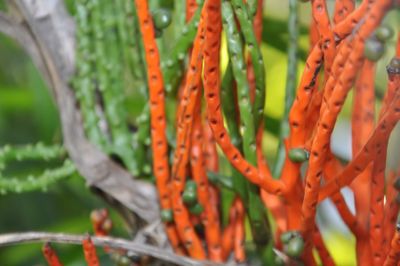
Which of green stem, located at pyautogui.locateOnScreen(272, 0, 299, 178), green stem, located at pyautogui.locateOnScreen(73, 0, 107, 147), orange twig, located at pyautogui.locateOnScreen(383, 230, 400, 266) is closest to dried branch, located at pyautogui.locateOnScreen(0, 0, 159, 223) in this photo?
green stem, located at pyautogui.locateOnScreen(73, 0, 107, 147)

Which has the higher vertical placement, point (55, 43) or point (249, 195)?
point (55, 43)

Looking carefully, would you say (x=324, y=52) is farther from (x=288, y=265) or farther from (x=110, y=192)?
(x=110, y=192)

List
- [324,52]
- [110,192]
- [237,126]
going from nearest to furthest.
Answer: [324,52] < [237,126] < [110,192]

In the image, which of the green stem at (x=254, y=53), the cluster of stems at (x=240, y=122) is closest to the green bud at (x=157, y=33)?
the cluster of stems at (x=240, y=122)

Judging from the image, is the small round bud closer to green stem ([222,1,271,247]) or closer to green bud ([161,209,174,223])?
green stem ([222,1,271,247])

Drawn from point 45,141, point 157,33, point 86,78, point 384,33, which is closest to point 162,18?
point 157,33

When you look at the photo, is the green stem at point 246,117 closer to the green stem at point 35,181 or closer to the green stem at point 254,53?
the green stem at point 254,53

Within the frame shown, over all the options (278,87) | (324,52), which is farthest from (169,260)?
(278,87)

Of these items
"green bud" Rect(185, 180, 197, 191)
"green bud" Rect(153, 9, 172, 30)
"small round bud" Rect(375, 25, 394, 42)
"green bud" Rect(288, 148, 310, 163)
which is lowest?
"green bud" Rect(185, 180, 197, 191)
